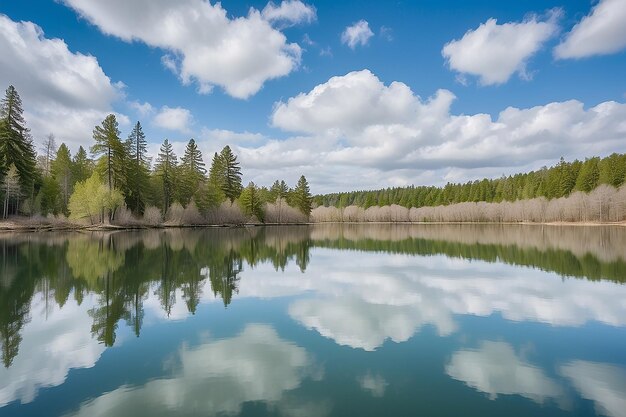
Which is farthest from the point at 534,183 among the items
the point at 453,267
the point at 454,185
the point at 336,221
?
the point at 453,267

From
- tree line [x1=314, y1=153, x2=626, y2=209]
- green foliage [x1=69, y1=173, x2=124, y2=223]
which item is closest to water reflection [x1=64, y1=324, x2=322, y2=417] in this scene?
green foliage [x1=69, y1=173, x2=124, y2=223]

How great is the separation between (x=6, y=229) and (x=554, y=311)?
54517mm

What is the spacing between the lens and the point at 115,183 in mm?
55469

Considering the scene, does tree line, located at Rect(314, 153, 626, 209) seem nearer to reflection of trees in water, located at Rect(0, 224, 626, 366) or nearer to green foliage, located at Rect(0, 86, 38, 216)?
reflection of trees in water, located at Rect(0, 224, 626, 366)

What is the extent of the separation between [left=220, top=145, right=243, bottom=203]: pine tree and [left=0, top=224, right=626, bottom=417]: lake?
67.8 m

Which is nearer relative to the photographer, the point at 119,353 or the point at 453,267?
the point at 119,353

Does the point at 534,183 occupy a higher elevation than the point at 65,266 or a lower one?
higher

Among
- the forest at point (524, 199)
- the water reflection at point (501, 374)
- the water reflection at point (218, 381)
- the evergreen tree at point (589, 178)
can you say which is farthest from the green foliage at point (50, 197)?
the evergreen tree at point (589, 178)

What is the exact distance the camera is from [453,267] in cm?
2120

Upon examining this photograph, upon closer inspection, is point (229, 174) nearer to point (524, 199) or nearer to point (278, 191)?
point (278, 191)

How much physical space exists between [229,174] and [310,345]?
80.8 m

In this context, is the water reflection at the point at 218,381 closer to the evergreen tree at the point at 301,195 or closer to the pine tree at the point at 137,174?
the pine tree at the point at 137,174

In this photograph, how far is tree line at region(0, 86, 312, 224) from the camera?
49.0 meters

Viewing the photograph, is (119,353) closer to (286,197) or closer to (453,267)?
(453,267)
